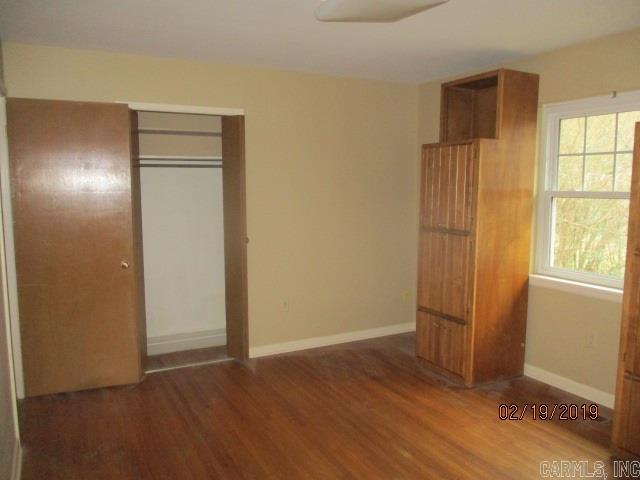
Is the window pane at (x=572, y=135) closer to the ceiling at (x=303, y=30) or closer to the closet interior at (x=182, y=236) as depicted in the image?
the ceiling at (x=303, y=30)

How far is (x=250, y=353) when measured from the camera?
4.53 metres

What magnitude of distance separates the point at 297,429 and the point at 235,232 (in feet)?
5.84

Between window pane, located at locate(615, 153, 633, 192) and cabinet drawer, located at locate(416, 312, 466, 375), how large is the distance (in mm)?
1472

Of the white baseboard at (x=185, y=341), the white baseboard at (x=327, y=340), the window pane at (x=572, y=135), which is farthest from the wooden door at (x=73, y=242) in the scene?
the window pane at (x=572, y=135)

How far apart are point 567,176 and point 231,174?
268 cm

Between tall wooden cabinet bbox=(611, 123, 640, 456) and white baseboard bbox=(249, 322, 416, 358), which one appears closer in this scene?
tall wooden cabinet bbox=(611, 123, 640, 456)

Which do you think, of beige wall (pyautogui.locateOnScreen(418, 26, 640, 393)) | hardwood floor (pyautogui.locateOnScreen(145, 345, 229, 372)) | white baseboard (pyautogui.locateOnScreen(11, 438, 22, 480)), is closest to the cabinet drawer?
beige wall (pyautogui.locateOnScreen(418, 26, 640, 393))

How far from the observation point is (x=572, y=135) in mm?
3738

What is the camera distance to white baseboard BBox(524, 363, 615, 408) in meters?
3.49

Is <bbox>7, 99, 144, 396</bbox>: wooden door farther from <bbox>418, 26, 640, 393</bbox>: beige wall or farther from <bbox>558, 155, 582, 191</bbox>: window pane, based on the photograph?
<bbox>558, 155, 582, 191</bbox>: window pane

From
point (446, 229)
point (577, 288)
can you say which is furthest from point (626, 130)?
point (446, 229)

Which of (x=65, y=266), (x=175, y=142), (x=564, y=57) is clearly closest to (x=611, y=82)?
(x=564, y=57)

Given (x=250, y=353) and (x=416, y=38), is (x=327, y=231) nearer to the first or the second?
(x=250, y=353)

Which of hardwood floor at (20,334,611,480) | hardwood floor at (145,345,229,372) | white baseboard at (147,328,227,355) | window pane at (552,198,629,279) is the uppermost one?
window pane at (552,198,629,279)
